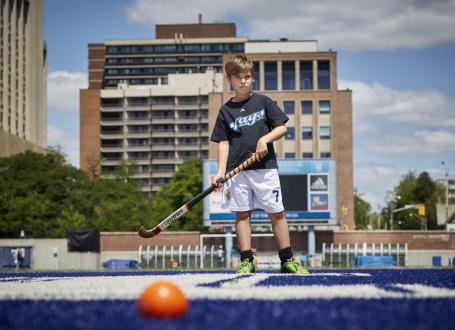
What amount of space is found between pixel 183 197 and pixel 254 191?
223ft

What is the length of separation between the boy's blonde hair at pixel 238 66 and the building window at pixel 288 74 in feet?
232

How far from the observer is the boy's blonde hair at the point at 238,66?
711 cm

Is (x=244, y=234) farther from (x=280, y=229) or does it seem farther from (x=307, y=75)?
(x=307, y=75)

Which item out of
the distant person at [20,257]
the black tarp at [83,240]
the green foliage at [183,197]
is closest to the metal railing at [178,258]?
the black tarp at [83,240]

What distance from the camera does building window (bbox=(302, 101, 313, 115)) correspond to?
76.9 meters

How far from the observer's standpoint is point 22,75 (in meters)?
99.3

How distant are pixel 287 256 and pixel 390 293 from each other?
298cm

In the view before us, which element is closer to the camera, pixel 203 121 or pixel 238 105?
pixel 238 105

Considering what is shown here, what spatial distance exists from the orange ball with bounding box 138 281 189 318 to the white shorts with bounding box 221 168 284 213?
396cm

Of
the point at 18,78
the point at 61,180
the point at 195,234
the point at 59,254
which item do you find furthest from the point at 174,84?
the point at 59,254

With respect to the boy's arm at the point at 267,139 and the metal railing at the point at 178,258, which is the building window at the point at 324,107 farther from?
the boy's arm at the point at 267,139

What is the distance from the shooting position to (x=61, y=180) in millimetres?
74125

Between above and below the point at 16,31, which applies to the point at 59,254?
below

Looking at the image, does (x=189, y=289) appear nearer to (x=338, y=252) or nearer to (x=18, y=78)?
(x=338, y=252)
